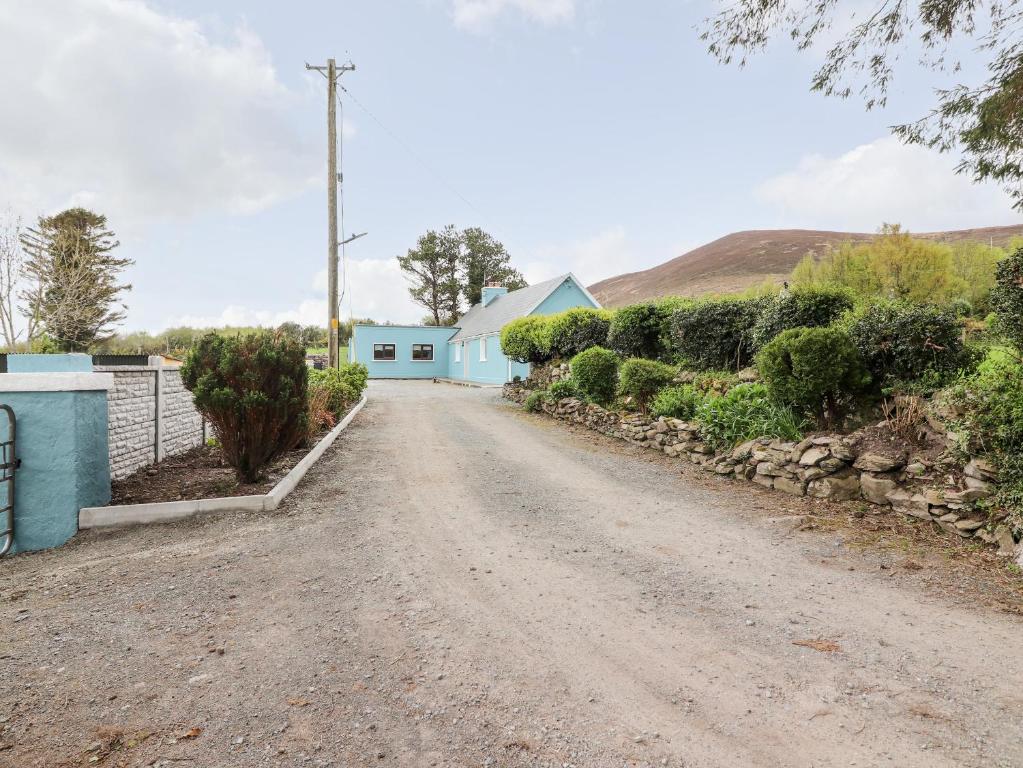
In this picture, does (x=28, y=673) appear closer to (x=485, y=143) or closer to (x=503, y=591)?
(x=503, y=591)

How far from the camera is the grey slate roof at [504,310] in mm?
26328

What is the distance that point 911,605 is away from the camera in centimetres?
347

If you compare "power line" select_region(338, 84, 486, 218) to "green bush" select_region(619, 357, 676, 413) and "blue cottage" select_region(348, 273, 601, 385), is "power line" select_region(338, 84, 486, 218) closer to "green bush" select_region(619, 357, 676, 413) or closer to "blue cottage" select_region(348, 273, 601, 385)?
"blue cottage" select_region(348, 273, 601, 385)

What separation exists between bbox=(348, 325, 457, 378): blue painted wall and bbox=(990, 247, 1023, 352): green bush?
104ft

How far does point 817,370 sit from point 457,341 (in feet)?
92.3

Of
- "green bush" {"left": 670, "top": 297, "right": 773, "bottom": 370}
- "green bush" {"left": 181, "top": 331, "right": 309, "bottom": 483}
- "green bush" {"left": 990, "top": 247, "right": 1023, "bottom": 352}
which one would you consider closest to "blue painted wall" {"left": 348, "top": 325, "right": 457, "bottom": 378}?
"green bush" {"left": 670, "top": 297, "right": 773, "bottom": 370}

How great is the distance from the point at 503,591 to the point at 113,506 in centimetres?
471

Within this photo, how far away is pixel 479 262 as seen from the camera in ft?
161

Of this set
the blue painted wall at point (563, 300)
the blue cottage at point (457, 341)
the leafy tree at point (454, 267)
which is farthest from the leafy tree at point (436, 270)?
the blue painted wall at point (563, 300)

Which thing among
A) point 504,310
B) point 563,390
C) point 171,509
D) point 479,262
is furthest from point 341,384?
point 479,262

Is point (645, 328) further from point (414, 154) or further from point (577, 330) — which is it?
point (414, 154)

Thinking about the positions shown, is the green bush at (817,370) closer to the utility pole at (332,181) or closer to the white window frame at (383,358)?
the utility pole at (332,181)

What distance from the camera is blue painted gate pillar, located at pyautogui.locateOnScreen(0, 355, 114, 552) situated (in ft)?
16.7

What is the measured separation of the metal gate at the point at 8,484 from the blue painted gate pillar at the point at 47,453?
0.04m
